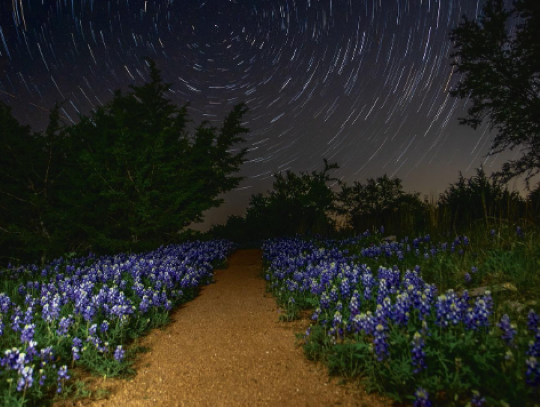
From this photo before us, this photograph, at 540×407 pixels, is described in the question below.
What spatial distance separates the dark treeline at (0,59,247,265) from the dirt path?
8155mm

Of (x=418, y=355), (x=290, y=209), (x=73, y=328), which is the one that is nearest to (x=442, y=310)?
(x=418, y=355)

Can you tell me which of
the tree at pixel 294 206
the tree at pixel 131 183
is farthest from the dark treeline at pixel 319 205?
the tree at pixel 131 183

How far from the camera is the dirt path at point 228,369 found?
12.0 ft

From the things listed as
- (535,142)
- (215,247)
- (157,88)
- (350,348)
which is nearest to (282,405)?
(350,348)

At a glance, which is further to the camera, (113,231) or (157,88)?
(157,88)

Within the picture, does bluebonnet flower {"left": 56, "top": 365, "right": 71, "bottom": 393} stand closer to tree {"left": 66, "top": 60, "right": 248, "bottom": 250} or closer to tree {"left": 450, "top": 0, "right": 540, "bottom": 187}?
tree {"left": 66, "top": 60, "right": 248, "bottom": 250}

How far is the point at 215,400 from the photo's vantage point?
3.70m

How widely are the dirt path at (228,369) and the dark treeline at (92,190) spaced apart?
26.8ft

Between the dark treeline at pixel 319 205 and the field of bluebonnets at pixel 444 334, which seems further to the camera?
the dark treeline at pixel 319 205

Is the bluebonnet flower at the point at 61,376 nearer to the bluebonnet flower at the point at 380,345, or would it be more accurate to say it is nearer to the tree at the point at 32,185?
the bluebonnet flower at the point at 380,345

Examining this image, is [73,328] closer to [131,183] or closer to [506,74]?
[131,183]

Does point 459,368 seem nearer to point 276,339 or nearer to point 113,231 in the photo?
point 276,339

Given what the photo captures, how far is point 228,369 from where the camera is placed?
173 inches

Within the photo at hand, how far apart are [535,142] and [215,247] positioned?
1945 centimetres
